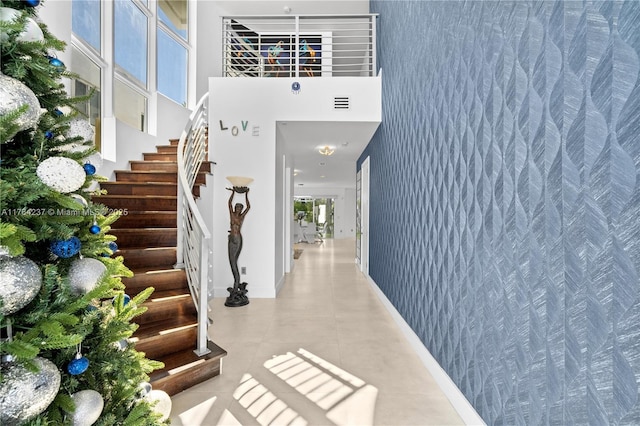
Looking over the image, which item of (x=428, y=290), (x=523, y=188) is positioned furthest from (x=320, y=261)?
(x=523, y=188)

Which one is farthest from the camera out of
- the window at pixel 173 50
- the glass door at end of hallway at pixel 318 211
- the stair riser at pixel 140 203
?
the glass door at end of hallway at pixel 318 211

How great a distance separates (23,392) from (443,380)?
203cm

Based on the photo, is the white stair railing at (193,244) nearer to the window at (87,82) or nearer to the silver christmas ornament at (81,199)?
the silver christmas ornament at (81,199)

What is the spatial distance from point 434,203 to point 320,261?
16.9 ft

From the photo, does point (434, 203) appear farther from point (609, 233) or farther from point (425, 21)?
point (425, 21)

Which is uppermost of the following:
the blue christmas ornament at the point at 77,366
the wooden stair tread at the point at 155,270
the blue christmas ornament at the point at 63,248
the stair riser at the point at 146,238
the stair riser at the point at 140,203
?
the stair riser at the point at 140,203

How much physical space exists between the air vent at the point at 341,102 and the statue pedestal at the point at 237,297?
272 centimetres

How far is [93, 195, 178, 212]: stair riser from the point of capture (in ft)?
9.66

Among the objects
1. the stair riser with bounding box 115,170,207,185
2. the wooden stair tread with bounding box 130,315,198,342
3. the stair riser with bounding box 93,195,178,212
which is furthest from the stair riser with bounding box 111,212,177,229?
the wooden stair tread with bounding box 130,315,198,342

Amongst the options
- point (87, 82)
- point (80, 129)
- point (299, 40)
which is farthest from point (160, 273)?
point (299, 40)

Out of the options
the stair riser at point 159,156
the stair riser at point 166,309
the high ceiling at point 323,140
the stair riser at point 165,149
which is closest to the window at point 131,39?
the stair riser at point 165,149

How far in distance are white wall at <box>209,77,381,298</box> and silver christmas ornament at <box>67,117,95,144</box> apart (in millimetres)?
2780

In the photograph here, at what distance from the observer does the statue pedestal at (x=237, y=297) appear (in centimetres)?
347

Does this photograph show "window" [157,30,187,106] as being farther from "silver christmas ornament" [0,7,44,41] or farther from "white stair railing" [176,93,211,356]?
"silver christmas ornament" [0,7,44,41]
